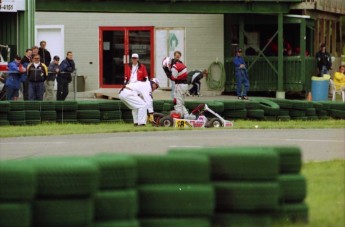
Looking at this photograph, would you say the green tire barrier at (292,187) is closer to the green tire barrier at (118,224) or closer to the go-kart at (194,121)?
the green tire barrier at (118,224)

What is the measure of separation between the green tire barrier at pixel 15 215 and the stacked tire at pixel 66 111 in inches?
712

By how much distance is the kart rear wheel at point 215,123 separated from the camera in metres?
26.0

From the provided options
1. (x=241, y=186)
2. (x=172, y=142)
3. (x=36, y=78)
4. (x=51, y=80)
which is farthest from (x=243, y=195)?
(x=51, y=80)

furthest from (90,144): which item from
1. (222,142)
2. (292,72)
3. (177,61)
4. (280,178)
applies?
(292,72)

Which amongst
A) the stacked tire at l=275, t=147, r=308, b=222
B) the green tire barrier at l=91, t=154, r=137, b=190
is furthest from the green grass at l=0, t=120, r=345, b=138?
the green tire barrier at l=91, t=154, r=137, b=190

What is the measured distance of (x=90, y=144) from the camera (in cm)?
2083

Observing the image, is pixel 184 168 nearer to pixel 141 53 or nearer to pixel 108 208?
pixel 108 208

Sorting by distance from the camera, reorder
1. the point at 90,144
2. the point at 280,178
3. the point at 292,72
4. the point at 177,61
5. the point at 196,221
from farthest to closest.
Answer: the point at 292,72, the point at 177,61, the point at 90,144, the point at 280,178, the point at 196,221

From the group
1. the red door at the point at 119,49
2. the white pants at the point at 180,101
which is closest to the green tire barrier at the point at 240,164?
the white pants at the point at 180,101

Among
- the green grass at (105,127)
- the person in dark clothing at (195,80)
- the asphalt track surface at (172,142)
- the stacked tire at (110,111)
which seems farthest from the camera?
the person in dark clothing at (195,80)

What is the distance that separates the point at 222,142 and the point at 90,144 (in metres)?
2.39

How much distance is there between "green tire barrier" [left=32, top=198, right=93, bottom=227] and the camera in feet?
29.0

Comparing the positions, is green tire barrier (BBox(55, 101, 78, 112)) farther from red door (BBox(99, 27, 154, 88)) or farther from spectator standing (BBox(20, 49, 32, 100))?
red door (BBox(99, 27, 154, 88))

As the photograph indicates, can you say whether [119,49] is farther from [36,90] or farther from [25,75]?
[36,90]
